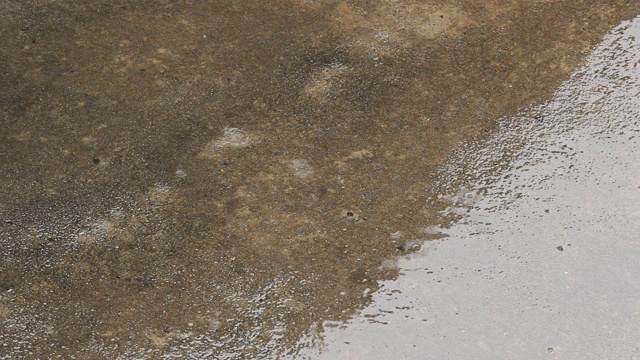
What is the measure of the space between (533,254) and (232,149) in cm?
134

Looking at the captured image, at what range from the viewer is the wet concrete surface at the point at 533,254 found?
2678mm

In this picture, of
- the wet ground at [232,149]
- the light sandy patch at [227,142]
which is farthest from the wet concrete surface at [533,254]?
the light sandy patch at [227,142]

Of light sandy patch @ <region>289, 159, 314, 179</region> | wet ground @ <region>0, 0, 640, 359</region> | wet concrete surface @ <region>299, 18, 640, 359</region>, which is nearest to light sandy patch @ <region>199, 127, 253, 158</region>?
wet ground @ <region>0, 0, 640, 359</region>

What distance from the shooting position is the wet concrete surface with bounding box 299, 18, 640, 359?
2.68 metres

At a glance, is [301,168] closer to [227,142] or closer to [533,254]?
[227,142]

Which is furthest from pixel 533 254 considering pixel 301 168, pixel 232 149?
pixel 232 149

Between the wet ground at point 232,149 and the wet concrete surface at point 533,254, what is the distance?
0.30 ft

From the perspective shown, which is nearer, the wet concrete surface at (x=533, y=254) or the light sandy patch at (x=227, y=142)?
the wet concrete surface at (x=533, y=254)

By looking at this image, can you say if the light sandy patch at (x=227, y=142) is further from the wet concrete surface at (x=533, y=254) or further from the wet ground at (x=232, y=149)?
the wet concrete surface at (x=533, y=254)

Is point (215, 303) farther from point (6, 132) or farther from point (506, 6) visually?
point (506, 6)

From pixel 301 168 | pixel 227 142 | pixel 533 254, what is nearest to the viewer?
pixel 533 254

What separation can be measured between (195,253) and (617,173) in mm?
1780

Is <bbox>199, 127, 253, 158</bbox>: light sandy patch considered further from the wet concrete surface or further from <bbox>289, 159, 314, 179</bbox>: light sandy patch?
the wet concrete surface

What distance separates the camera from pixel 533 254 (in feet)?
9.51
